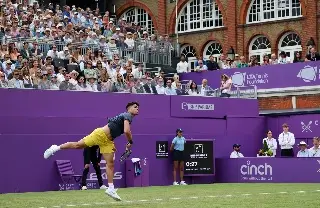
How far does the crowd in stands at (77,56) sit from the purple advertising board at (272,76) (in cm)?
49

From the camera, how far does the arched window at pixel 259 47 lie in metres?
42.4

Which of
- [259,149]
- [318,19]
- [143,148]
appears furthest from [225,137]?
[318,19]

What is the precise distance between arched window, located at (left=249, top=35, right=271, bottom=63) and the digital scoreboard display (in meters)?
14.1

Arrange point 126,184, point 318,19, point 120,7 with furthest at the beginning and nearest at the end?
point 120,7
point 318,19
point 126,184

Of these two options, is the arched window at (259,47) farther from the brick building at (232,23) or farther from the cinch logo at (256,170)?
the cinch logo at (256,170)

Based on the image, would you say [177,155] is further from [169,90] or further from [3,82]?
[3,82]

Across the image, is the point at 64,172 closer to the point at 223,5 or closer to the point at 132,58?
the point at 132,58

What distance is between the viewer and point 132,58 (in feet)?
110

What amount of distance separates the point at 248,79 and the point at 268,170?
6.57 metres

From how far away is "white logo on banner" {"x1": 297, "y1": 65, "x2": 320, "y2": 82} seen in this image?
31453mm

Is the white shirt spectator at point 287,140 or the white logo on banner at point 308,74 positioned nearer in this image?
the white shirt spectator at point 287,140

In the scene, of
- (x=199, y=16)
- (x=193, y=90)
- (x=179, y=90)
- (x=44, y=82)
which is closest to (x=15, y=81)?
(x=44, y=82)

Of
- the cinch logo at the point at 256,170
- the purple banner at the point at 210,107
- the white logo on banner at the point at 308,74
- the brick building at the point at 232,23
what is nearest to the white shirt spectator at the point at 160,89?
the purple banner at the point at 210,107

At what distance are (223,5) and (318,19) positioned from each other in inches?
238
